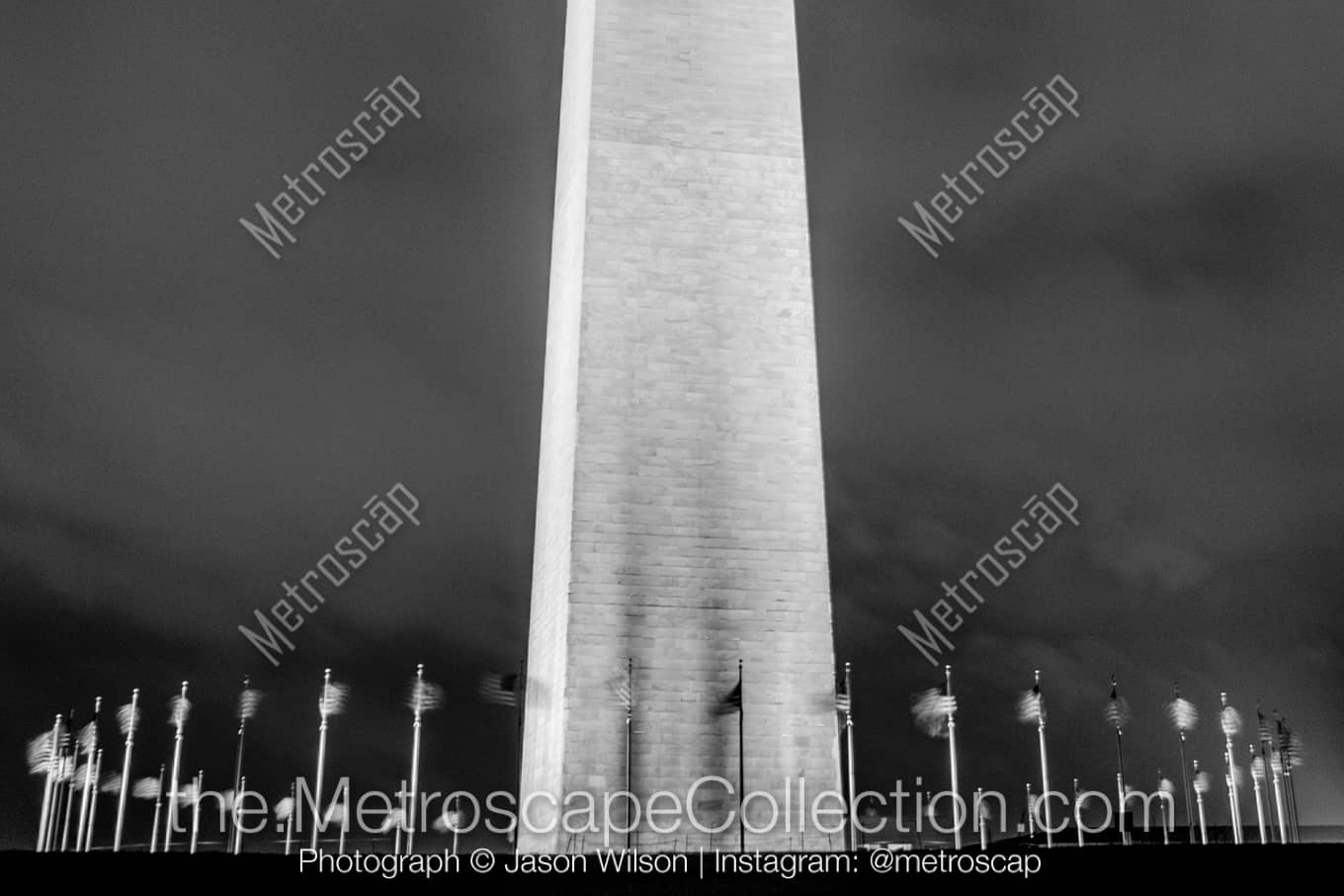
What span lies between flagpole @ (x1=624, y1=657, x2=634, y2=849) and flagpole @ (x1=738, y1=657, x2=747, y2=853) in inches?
58.5

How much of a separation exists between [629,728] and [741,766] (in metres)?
1.66

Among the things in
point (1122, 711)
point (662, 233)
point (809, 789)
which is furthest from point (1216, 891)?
point (1122, 711)

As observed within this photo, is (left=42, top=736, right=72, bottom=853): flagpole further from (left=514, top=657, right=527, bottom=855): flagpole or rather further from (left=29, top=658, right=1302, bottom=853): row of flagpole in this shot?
(left=514, top=657, right=527, bottom=855): flagpole

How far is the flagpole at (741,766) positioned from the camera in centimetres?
2020

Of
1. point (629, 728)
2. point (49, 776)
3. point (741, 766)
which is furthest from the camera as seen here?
point (49, 776)

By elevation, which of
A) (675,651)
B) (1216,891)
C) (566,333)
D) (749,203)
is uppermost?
(749,203)

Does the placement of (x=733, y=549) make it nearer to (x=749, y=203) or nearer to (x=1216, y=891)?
(x=749, y=203)

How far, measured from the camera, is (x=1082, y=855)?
45.2ft

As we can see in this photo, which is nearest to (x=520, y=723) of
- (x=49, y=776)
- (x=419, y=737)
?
(x=419, y=737)

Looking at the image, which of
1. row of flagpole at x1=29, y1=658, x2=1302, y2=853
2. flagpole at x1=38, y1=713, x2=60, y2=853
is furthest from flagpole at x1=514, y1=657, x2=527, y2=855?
flagpole at x1=38, y1=713, x2=60, y2=853

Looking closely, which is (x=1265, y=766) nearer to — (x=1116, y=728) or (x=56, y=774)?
(x=1116, y=728)

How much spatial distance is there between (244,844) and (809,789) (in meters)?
32.3

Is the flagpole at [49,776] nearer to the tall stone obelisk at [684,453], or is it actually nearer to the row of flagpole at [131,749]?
the row of flagpole at [131,749]

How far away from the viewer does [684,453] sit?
2169cm
